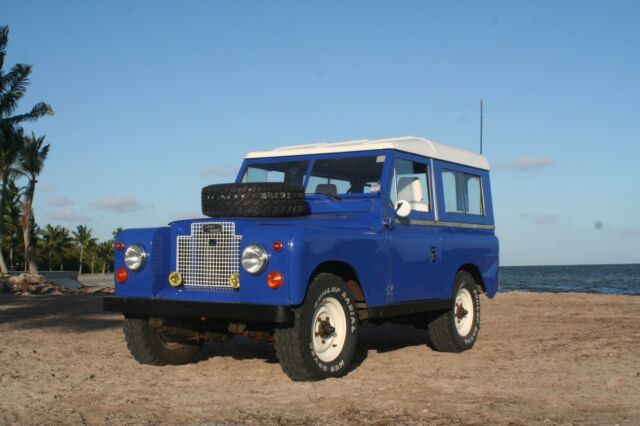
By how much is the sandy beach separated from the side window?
1772mm

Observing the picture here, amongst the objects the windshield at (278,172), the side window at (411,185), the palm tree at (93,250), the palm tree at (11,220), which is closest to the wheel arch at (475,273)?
the side window at (411,185)

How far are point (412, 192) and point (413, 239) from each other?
63 cm

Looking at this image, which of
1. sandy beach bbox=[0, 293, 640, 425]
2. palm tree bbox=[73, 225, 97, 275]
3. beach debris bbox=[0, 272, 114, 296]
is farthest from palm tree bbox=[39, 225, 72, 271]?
sandy beach bbox=[0, 293, 640, 425]

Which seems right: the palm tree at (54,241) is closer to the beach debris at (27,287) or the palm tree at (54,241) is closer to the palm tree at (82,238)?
the palm tree at (82,238)

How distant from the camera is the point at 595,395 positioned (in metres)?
6.18

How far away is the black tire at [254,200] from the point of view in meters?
7.24

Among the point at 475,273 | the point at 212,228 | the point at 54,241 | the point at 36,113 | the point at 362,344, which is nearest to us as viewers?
the point at 212,228

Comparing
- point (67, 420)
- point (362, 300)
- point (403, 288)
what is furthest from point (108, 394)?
point (403, 288)

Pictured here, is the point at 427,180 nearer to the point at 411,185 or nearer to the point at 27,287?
the point at 411,185

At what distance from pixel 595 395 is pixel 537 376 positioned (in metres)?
0.96

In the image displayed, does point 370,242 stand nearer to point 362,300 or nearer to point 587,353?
point 362,300

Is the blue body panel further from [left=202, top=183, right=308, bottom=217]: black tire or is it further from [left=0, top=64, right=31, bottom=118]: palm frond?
[left=0, top=64, right=31, bottom=118]: palm frond

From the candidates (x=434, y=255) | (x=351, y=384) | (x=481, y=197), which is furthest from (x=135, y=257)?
(x=481, y=197)

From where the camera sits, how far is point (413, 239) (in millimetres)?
8141
